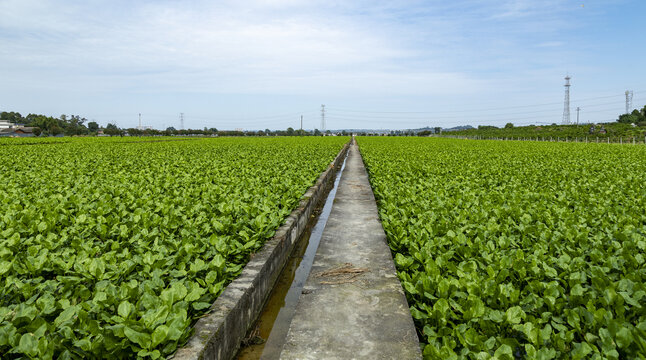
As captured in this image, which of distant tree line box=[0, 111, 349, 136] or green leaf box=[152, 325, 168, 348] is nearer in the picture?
green leaf box=[152, 325, 168, 348]

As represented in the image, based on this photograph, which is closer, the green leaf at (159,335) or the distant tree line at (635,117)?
the green leaf at (159,335)

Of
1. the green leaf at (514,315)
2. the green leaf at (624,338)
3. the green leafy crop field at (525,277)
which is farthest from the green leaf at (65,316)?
the green leaf at (624,338)

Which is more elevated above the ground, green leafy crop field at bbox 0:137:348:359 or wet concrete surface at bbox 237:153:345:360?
green leafy crop field at bbox 0:137:348:359

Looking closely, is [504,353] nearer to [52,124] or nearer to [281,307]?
[281,307]

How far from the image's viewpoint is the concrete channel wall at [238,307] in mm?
2521

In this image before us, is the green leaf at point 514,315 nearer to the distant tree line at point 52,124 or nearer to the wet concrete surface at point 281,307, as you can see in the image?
the wet concrete surface at point 281,307

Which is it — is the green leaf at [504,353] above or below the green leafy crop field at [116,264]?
below

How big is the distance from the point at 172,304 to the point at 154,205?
3.53m

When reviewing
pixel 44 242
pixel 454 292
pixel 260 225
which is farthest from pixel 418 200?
pixel 44 242

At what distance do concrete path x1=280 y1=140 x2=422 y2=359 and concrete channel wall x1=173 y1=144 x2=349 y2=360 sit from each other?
47 centimetres

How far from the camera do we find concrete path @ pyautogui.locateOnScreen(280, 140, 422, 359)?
9.37ft

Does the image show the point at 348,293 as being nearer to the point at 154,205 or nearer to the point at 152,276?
the point at 152,276

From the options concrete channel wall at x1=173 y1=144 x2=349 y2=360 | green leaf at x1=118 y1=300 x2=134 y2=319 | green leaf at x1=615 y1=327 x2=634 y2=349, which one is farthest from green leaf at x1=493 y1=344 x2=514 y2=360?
green leaf at x1=118 y1=300 x2=134 y2=319

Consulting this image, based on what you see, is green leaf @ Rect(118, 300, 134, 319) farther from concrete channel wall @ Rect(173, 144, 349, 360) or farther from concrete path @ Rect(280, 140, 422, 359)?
concrete path @ Rect(280, 140, 422, 359)
